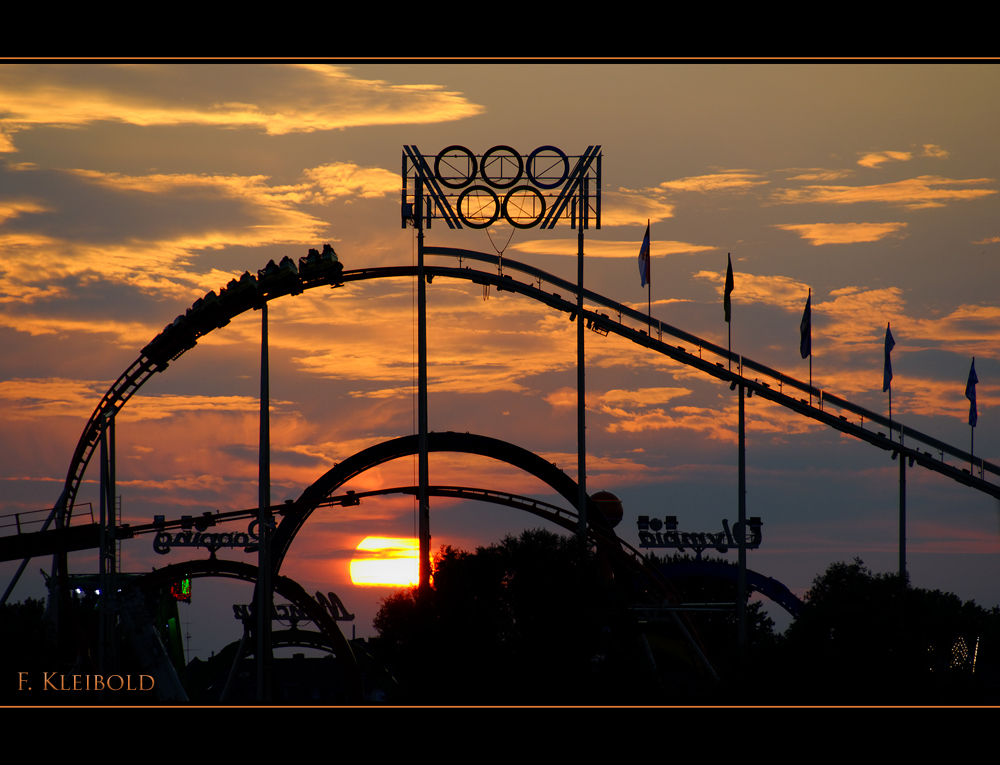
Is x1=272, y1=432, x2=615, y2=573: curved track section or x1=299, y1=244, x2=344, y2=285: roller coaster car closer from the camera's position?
x1=299, y1=244, x2=344, y2=285: roller coaster car

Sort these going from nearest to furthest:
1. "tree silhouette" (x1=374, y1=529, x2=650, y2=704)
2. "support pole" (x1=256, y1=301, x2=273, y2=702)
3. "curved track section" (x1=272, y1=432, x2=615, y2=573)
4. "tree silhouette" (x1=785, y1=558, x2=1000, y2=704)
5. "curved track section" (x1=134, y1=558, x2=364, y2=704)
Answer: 1. "tree silhouette" (x1=785, y1=558, x2=1000, y2=704)
2. "tree silhouette" (x1=374, y1=529, x2=650, y2=704)
3. "support pole" (x1=256, y1=301, x2=273, y2=702)
4. "curved track section" (x1=272, y1=432, x2=615, y2=573)
5. "curved track section" (x1=134, y1=558, x2=364, y2=704)

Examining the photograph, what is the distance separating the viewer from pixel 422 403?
120 ft

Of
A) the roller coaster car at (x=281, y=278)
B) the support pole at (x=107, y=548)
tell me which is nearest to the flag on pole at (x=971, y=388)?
the roller coaster car at (x=281, y=278)

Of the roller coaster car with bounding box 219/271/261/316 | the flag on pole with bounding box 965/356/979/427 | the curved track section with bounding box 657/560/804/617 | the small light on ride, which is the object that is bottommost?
the curved track section with bounding box 657/560/804/617

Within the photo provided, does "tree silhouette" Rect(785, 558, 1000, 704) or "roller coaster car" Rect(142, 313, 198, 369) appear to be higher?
"roller coaster car" Rect(142, 313, 198, 369)

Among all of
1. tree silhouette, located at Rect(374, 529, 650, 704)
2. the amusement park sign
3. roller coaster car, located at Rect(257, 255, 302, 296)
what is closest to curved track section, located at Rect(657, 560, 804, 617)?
the amusement park sign

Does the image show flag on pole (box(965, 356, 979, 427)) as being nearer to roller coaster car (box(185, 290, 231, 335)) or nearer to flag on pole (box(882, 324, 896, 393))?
flag on pole (box(882, 324, 896, 393))

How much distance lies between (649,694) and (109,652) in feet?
70.7

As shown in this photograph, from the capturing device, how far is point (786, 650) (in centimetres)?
3206

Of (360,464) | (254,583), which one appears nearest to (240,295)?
(360,464)

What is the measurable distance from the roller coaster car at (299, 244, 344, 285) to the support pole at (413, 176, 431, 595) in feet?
16.1

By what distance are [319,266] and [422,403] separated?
865 centimetres

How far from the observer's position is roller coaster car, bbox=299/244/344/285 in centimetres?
4212
